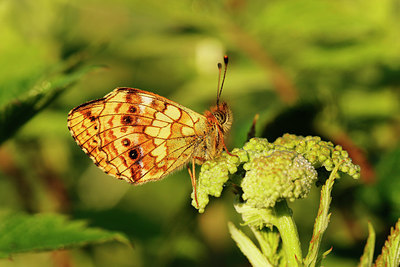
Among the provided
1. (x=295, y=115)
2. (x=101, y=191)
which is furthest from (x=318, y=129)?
(x=101, y=191)

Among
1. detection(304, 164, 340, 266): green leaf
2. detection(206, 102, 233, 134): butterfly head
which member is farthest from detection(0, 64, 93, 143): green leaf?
detection(304, 164, 340, 266): green leaf

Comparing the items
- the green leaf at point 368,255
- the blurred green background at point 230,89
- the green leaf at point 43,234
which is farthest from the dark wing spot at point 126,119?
the green leaf at point 368,255

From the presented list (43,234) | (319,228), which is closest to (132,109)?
(43,234)

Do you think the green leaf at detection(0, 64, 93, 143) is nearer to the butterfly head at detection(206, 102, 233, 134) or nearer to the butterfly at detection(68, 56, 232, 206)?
the butterfly at detection(68, 56, 232, 206)

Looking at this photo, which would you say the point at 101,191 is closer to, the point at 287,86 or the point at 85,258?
the point at 85,258

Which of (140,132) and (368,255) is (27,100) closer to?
(140,132)

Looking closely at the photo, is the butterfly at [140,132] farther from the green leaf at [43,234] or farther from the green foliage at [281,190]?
the green foliage at [281,190]
